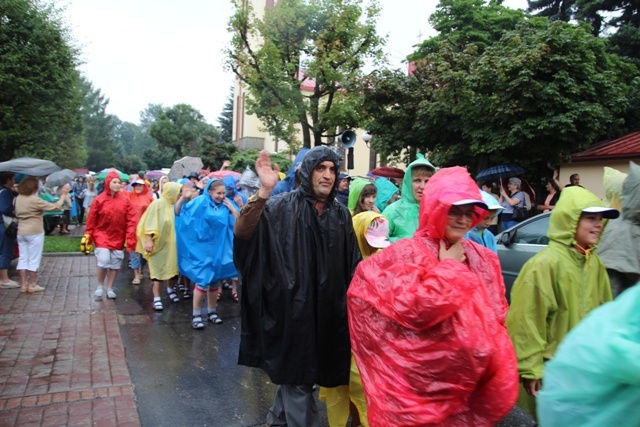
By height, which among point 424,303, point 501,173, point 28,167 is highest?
point 501,173

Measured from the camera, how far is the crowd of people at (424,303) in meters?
2.14

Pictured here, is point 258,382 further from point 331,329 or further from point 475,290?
point 475,290

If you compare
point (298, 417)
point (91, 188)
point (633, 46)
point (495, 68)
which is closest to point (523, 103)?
point (495, 68)

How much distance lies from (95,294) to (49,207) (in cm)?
158

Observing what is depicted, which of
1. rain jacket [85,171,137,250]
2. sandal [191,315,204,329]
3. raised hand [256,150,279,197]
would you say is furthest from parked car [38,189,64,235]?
raised hand [256,150,279,197]

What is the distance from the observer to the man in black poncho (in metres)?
3.14

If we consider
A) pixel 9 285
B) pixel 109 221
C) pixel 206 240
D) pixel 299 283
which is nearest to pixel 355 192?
pixel 299 283

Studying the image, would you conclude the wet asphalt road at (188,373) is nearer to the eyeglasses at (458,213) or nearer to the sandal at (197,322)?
the sandal at (197,322)

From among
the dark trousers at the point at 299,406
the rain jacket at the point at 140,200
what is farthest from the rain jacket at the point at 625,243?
the rain jacket at the point at 140,200

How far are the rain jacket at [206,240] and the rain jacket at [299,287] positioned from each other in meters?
3.28

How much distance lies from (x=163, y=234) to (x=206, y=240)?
1.16 m

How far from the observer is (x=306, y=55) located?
20.7m

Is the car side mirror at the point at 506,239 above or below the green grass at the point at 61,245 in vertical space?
above

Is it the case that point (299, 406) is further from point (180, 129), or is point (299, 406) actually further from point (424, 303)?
point (180, 129)
